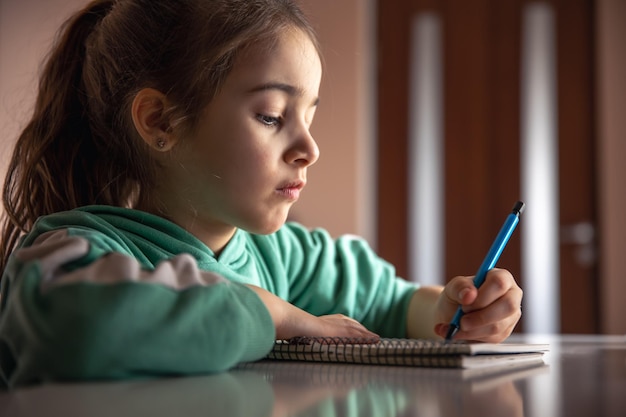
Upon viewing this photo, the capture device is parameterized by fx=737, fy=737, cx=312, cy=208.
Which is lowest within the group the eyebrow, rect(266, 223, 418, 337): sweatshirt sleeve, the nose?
rect(266, 223, 418, 337): sweatshirt sleeve

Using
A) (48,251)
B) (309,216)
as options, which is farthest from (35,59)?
(48,251)

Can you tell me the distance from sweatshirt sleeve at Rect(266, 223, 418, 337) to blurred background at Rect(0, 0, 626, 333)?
2.10 meters

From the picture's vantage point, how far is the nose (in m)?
0.98

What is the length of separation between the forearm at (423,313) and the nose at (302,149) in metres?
0.29

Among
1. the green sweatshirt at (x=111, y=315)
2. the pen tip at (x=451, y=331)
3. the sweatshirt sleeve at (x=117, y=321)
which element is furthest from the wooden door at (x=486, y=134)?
the sweatshirt sleeve at (x=117, y=321)

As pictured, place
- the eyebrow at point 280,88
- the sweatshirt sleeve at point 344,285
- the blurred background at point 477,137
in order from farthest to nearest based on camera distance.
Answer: the blurred background at point 477,137
the sweatshirt sleeve at point 344,285
the eyebrow at point 280,88

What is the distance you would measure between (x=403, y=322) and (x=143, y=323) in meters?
0.68

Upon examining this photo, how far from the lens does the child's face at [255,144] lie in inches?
38.3

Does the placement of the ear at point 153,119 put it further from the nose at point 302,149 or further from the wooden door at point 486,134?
the wooden door at point 486,134

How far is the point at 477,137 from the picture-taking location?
3.49 meters

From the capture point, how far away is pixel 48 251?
0.67 meters

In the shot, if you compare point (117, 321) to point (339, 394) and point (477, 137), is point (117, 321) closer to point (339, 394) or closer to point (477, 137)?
point (339, 394)

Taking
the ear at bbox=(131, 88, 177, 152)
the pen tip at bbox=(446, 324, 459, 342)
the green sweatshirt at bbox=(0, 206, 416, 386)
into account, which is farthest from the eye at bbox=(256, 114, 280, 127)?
the pen tip at bbox=(446, 324, 459, 342)

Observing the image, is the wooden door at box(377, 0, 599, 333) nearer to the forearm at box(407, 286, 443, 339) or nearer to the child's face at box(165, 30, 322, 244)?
the forearm at box(407, 286, 443, 339)
